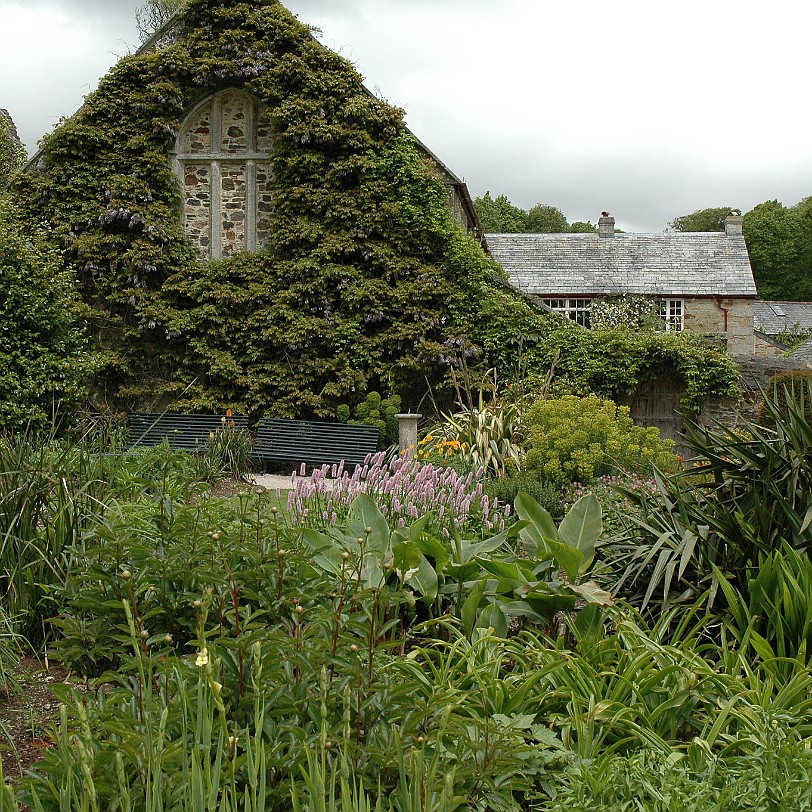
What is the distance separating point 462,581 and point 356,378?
8.36m

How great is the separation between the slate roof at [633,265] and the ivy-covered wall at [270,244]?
12.9m

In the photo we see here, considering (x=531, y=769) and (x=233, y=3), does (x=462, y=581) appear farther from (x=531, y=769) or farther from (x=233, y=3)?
(x=233, y=3)

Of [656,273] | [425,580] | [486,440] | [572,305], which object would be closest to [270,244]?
[486,440]

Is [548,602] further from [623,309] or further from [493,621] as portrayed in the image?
[623,309]

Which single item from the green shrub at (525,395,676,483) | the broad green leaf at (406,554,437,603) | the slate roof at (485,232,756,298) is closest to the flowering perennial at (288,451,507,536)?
the broad green leaf at (406,554,437,603)

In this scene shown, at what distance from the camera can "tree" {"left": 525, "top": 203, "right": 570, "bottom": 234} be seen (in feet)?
196

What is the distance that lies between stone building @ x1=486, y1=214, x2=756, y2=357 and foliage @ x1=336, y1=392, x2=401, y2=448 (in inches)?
510

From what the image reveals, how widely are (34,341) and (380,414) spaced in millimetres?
4796

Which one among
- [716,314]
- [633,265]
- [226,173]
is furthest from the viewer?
[633,265]

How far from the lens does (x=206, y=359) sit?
41.5 feet

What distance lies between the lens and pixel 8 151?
1438 cm

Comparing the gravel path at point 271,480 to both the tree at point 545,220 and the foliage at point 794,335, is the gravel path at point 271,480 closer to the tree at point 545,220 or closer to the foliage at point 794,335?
the foliage at point 794,335

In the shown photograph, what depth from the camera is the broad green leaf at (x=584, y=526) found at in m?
4.55

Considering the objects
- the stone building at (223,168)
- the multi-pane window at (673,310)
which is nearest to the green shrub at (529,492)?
the stone building at (223,168)
